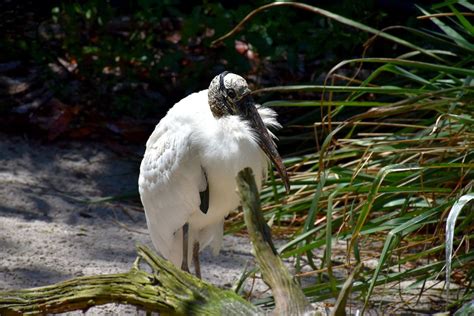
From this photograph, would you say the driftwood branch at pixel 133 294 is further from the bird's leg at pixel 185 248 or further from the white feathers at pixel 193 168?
the bird's leg at pixel 185 248

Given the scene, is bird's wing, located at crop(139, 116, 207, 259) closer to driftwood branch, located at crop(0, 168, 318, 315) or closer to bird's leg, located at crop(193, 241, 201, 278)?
bird's leg, located at crop(193, 241, 201, 278)

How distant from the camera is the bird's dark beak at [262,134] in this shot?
3822mm

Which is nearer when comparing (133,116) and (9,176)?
(9,176)

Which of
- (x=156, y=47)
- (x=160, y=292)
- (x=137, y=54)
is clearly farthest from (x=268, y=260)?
(x=156, y=47)

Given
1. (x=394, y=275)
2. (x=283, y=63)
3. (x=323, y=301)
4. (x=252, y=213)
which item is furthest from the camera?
(x=283, y=63)

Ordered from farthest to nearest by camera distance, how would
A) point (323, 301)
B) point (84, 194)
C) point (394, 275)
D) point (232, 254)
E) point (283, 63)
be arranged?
point (283, 63), point (84, 194), point (232, 254), point (323, 301), point (394, 275)

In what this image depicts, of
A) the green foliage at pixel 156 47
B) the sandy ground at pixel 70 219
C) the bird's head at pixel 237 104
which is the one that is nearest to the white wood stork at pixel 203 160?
the bird's head at pixel 237 104

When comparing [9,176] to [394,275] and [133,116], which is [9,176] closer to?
[133,116]

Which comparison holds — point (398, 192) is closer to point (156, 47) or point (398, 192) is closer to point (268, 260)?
point (268, 260)

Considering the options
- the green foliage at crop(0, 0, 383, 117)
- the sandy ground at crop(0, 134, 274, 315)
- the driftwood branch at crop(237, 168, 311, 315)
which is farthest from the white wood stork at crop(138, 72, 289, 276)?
the green foliage at crop(0, 0, 383, 117)

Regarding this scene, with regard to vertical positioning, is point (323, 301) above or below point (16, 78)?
below

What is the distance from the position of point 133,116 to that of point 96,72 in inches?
15.8

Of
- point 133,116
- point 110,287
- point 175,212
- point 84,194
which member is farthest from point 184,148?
point 133,116

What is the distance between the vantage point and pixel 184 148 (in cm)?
384
